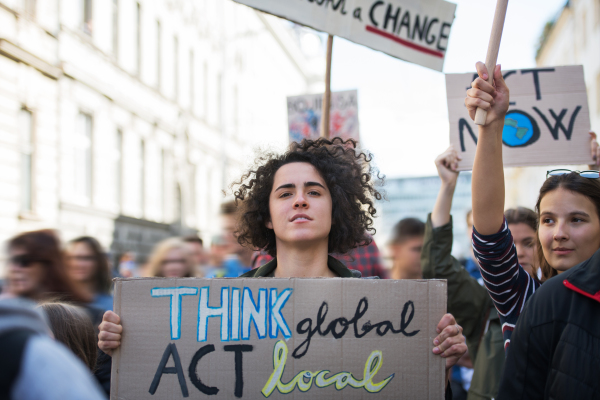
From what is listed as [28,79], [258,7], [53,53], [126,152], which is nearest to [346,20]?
[258,7]

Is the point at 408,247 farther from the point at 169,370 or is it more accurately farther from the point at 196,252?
the point at 169,370

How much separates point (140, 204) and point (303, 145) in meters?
14.7

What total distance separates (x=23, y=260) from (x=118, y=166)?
40.8 ft

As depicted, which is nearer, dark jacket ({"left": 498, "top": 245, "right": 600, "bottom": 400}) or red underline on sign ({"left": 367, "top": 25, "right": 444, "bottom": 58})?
dark jacket ({"left": 498, "top": 245, "right": 600, "bottom": 400})

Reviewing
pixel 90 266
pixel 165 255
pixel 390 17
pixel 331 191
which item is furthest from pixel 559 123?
pixel 90 266

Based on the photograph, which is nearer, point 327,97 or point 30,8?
point 327,97

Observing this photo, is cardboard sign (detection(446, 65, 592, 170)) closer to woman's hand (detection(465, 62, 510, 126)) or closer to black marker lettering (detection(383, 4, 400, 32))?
black marker lettering (detection(383, 4, 400, 32))

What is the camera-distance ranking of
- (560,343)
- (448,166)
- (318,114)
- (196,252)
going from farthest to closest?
(318,114) < (196,252) < (448,166) < (560,343)

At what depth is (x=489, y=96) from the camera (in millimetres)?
1771

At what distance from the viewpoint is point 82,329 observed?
6.66ft

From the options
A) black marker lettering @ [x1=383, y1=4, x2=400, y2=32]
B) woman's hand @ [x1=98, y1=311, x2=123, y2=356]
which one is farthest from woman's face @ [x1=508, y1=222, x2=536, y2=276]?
woman's hand @ [x1=98, y1=311, x2=123, y2=356]

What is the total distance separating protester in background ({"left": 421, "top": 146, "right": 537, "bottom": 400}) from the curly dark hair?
40 centimetres

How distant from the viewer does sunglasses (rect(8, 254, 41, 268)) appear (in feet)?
11.0

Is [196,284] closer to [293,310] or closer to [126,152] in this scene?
[293,310]
